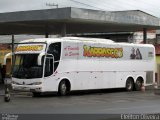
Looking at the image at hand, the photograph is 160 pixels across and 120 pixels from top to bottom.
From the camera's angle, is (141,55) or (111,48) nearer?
(111,48)

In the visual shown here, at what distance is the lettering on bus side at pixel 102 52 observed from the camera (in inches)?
1131

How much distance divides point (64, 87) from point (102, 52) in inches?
153

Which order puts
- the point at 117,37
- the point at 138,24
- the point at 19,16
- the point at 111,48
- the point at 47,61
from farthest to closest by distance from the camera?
the point at 117,37
the point at 138,24
the point at 19,16
the point at 111,48
the point at 47,61

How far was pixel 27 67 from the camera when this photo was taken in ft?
87.2

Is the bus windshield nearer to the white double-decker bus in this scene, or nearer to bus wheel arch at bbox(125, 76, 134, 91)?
the white double-decker bus

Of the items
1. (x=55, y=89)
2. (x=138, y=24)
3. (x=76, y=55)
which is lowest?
(x=55, y=89)

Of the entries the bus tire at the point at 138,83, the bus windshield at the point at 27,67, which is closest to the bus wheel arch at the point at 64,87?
the bus windshield at the point at 27,67

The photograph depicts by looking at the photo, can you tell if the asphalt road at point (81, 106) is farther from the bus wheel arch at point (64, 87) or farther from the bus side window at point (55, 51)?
the bus side window at point (55, 51)

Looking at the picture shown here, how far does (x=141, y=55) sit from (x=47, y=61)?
31.0 ft

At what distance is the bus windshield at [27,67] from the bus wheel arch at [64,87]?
1.62 meters

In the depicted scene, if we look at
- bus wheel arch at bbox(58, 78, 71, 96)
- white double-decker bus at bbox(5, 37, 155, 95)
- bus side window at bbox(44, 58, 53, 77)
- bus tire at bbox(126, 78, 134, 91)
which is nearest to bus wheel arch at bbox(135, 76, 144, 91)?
white double-decker bus at bbox(5, 37, 155, 95)

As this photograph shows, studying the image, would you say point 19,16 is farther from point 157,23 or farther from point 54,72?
point 157,23

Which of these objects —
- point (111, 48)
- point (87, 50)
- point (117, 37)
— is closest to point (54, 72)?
point (87, 50)

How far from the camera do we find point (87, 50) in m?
28.8
